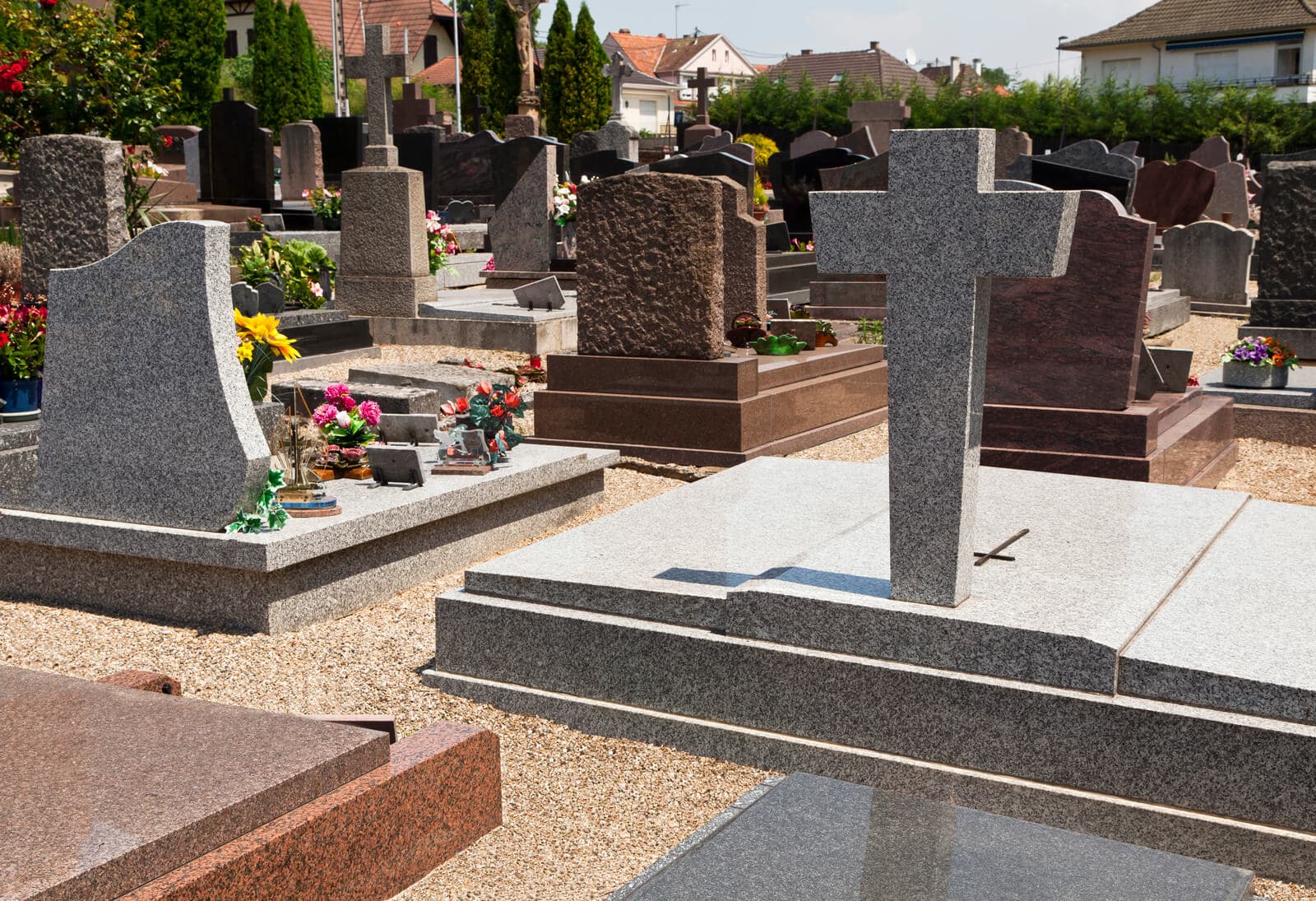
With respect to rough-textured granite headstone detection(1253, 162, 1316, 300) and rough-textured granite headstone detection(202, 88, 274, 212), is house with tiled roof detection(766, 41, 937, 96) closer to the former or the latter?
rough-textured granite headstone detection(202, 88, 274, 212)

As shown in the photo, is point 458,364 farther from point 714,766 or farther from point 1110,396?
point 714,766

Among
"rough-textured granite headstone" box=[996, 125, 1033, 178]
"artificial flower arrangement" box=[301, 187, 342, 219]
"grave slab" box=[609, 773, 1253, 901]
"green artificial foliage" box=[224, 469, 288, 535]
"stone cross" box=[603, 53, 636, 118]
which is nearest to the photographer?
"grave slab" box=[609, 773, 1253, 901]

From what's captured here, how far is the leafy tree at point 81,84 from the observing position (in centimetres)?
1202

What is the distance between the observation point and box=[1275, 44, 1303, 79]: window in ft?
156

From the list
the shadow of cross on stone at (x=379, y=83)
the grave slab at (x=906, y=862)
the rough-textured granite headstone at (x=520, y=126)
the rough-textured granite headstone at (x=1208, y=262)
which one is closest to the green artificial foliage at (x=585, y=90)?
the rough-textured granite headstone at (x=520, y=126)

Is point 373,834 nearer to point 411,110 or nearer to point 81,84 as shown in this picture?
point 81,84

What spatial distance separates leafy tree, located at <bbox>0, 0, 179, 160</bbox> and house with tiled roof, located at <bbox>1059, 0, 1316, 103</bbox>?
131 feet

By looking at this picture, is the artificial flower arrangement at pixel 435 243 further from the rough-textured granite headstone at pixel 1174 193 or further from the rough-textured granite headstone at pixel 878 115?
the rough-textured granite headstone at pixel 878 115

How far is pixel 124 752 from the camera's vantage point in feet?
9.65

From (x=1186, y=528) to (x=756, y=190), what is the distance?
42.6 feet

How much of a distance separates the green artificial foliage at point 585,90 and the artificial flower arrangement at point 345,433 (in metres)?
34.5

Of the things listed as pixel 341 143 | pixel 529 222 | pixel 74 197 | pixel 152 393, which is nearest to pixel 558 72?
pixel 341 143

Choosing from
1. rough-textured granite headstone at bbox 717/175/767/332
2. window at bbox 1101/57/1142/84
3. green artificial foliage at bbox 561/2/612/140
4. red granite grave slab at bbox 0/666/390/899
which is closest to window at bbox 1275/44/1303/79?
window at bbox 1101/57/1142/84

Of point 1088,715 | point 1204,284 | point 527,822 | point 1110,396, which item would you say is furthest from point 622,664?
point 1204,284
